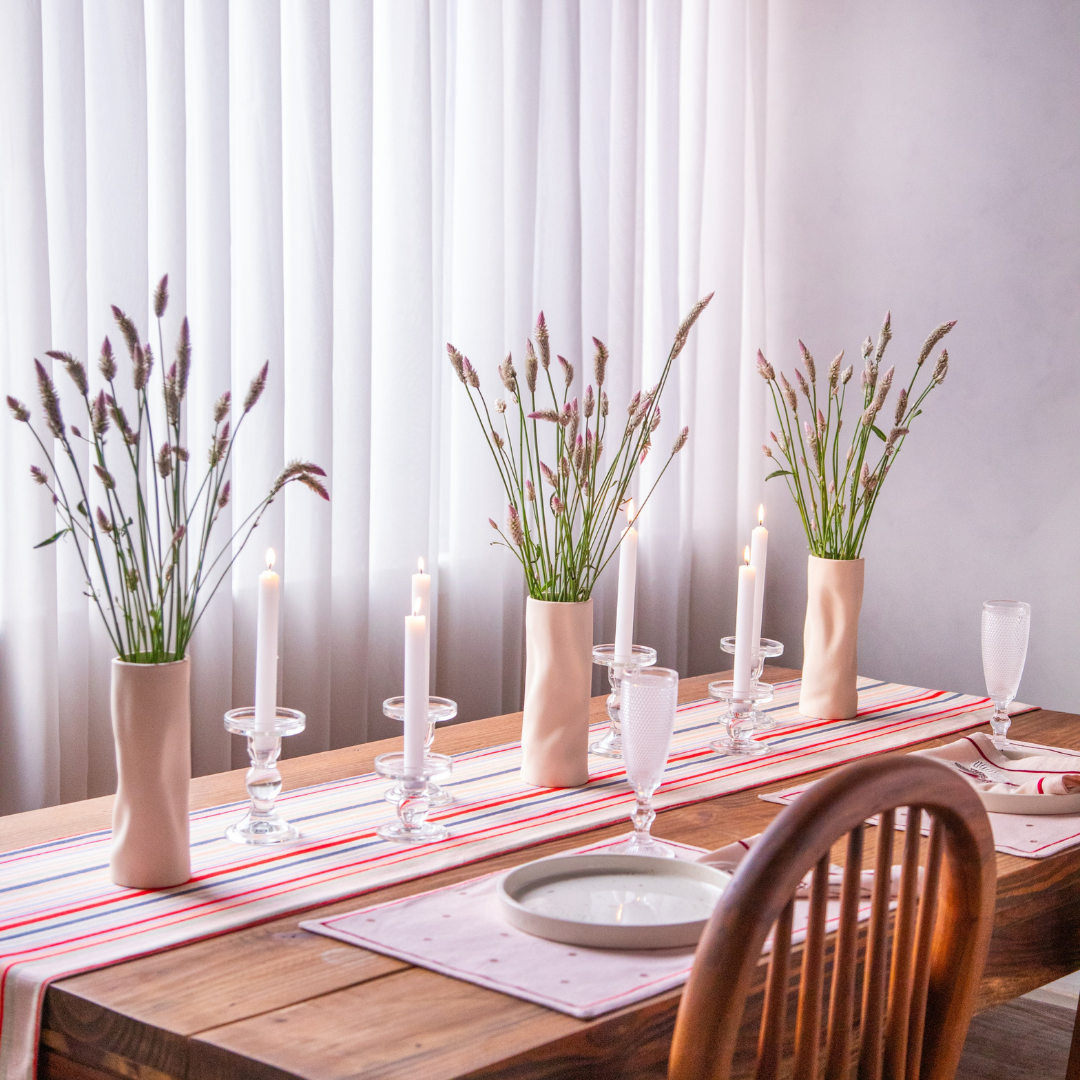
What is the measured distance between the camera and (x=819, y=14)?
3.77 metres

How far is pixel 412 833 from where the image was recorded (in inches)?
57.0

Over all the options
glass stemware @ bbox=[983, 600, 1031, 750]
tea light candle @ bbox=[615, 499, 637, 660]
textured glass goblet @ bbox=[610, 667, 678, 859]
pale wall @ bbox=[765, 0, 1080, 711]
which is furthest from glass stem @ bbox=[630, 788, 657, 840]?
pale wall @ bbox=[765, 0, 1080, 711]

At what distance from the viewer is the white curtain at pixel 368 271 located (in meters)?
2.36

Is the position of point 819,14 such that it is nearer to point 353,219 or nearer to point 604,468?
point 604,468

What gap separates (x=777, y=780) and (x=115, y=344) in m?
1.42

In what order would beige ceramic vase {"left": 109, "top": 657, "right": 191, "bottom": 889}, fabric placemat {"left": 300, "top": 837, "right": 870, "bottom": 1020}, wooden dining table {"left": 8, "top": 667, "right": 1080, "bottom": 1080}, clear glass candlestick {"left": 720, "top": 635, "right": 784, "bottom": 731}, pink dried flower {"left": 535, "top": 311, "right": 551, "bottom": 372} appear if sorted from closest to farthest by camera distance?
wooden dining table {"left": 8, "top": 667, "right": 1080, "bottom": 1080} < fabric placemat {"left": 300, "top": 837, "right": 870, "bottom": 1020} < beige ceramic vase {"left": 109, "top": 657, "right": 191, "bottom": 889} < pink dried flower {"left": 535, "top": 311, "right": 551, "bottom": 372} < clear glass candlestick {"left": 720, "top": 635, "right": 784, "bottom": 731}

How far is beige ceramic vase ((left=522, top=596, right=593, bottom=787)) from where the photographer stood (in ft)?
5.31

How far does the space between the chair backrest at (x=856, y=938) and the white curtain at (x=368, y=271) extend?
1723mm

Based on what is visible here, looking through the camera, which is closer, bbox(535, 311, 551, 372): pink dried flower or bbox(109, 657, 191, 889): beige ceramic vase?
bbox(109, 657, 191, 889): beige ceramic vase

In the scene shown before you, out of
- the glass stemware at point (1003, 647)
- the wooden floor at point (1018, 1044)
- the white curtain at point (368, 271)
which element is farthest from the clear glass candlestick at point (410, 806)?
the white curtain at point (368, 271)

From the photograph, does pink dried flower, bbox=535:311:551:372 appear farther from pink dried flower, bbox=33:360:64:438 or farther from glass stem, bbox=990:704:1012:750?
glass stem, bbox=990:704:1012:750

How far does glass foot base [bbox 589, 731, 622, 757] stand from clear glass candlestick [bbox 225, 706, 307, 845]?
50 centimetres

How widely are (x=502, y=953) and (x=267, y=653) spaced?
1.45 feet

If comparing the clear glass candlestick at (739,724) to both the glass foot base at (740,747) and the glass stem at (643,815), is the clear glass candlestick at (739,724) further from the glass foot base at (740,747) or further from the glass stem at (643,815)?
the glass stem at (643,815)
